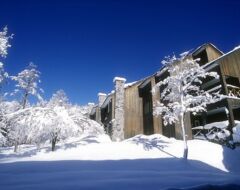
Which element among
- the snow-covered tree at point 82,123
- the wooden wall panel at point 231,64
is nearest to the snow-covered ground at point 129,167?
the snow-covered tree at point 82,123

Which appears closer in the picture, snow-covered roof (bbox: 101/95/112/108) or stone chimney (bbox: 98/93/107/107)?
snow-covered roof (bbox: 101/95/112/108)

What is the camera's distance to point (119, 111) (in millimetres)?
26156

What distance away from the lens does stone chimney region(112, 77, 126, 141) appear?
81.5 feet

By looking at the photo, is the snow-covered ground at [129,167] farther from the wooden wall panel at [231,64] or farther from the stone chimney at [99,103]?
the stone chimney at [99,103]

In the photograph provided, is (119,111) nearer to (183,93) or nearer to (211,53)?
(183,93)

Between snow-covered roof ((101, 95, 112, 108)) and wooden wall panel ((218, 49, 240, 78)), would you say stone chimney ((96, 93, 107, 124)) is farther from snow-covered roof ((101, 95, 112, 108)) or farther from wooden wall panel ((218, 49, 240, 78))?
wooden wall panel ((218, 49, 240, 78))

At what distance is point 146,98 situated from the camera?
2881 cm

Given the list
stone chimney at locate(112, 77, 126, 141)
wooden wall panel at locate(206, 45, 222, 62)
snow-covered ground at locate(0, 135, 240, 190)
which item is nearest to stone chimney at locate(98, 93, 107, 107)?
stone chimney at locate(112, 77, 126, 141)

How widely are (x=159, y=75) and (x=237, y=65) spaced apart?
7.97 metres

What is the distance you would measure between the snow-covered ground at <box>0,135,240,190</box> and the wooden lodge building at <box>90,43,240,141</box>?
10.7 ft

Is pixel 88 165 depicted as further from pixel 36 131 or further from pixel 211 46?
pixel 211 46

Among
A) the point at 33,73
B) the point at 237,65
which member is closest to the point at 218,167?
the point at 237,65

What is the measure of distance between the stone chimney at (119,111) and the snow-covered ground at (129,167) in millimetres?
2946

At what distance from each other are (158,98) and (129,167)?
13433mm
